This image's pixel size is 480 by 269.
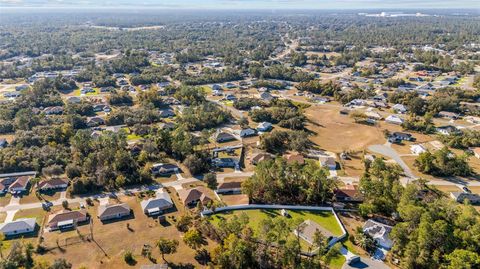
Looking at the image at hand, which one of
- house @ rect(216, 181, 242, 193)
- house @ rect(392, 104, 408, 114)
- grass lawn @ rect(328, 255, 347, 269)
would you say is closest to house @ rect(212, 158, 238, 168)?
house @ rect(216, 181, 242, 193)

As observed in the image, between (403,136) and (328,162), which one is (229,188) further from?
(403,136)

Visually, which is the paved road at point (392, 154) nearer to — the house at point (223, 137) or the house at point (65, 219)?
the house at point (223, 137)

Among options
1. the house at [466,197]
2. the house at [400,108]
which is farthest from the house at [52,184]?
the house at [400,108]

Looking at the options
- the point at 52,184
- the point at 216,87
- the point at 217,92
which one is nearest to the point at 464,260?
the point at 52,184

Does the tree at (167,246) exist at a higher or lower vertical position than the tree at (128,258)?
higher

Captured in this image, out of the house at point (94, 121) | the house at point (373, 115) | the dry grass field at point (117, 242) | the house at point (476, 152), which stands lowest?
the dry grass field at point (117, 242)

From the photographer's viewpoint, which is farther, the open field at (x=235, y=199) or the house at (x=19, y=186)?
the house at (x=19, y=186)

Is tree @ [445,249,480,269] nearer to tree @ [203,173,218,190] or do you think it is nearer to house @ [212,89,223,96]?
tree @ [203,173,218,190]
